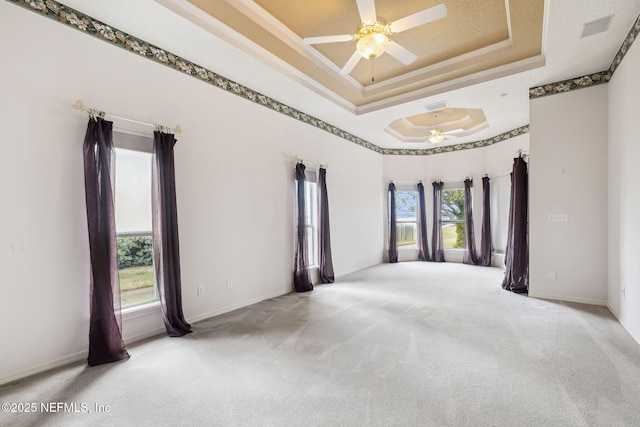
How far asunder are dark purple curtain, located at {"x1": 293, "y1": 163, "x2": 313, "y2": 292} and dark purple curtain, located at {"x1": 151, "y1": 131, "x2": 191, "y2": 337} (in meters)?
1.99

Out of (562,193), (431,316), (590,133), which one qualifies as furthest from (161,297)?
(590,133)

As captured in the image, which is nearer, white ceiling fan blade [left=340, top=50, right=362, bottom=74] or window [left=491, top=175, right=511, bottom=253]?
white ceiling fan blade [left=340, top=50, right=362, bottom=74]

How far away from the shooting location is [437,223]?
312 inches

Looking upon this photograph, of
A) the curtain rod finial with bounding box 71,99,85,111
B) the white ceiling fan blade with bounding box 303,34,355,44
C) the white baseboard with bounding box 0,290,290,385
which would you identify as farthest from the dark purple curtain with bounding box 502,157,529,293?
the curtain rod finial with bounding box 71,99,85,111

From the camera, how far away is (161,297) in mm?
3158

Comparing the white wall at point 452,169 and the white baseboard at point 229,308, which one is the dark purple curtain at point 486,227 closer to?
the white wall at point 452,169

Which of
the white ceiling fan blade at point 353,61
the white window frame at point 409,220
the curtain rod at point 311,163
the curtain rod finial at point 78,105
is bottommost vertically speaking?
the white window frame at point 409,220

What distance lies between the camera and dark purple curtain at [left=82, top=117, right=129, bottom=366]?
2596 millimetres

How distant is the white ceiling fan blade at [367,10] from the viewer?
2.47 meters

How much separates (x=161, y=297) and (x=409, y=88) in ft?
14.7

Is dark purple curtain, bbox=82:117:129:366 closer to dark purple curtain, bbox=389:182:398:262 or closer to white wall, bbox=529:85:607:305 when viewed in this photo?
white wall, bbox=529:85:607:305

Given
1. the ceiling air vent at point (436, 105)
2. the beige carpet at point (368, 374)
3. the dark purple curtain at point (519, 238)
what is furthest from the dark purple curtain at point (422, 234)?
the beige carpet at point (368, 374)

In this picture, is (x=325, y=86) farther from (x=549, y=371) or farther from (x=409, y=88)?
(x=549, y=371)

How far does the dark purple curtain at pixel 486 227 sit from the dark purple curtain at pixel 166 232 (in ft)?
21.9
